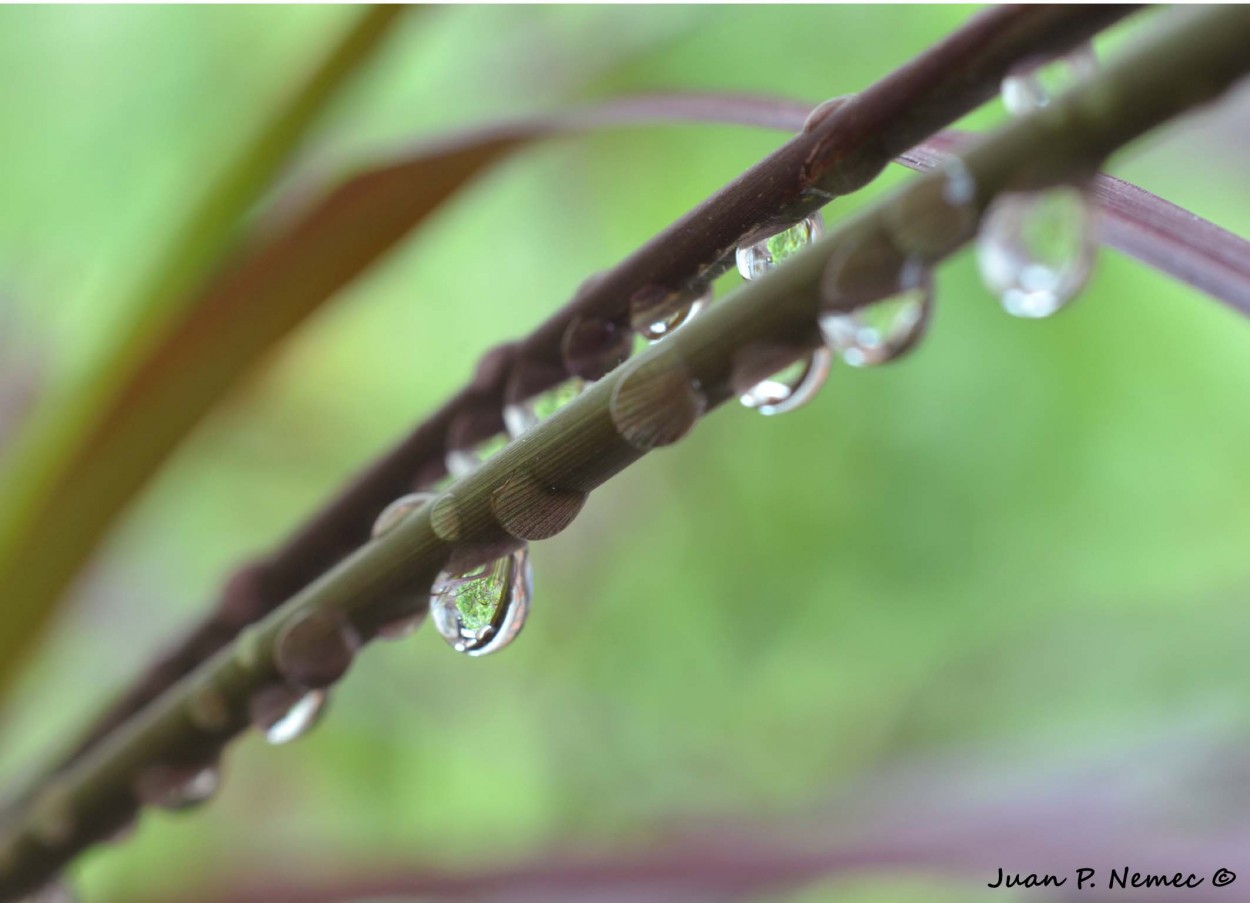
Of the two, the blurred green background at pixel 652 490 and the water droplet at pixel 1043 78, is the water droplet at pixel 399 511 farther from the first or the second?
the blurred green background at pixel 652 490

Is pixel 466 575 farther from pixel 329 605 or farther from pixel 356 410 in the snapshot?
pixel 356 410

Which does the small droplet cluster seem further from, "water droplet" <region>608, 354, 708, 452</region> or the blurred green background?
the blurred green background

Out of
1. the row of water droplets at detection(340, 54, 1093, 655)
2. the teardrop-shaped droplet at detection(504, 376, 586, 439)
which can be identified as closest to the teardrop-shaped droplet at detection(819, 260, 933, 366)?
the row of water droplets at detection(340, 54, 1093, 655)

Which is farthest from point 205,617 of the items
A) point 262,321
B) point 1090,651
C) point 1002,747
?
point 1090,651

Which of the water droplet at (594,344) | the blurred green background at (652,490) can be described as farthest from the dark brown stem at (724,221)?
the blurred green background at (652,490)

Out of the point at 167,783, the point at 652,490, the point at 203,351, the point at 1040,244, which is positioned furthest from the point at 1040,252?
the point at 652,490
